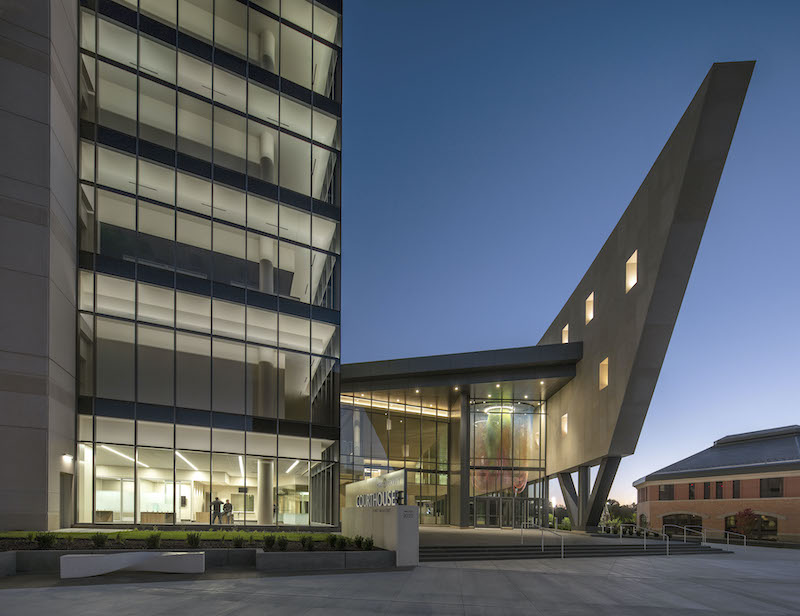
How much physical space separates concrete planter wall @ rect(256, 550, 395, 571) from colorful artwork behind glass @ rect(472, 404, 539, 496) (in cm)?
2489

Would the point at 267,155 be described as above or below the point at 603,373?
above

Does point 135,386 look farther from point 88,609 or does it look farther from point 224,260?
point 88,609

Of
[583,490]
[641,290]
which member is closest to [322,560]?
[641,290]

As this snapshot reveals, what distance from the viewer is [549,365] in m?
38.9

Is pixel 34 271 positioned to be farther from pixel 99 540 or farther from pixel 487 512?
pixel 487 512

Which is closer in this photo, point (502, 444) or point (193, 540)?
point (193, 540)

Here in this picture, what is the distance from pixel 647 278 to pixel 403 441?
2260 cm

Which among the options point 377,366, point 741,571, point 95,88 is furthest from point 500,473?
point 95,88

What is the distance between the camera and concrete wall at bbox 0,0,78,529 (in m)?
21.7

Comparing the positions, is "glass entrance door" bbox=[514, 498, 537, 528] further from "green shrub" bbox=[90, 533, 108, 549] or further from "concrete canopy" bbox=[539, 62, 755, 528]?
"green shrub" bbox=[90, 533, 108, 549]

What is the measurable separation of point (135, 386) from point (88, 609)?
16.5 metres

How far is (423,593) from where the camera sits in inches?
571

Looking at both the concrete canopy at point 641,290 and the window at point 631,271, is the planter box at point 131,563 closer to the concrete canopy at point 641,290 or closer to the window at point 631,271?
the concrete canopy at point 641,290

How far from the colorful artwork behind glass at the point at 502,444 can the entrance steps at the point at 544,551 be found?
48.2ft
